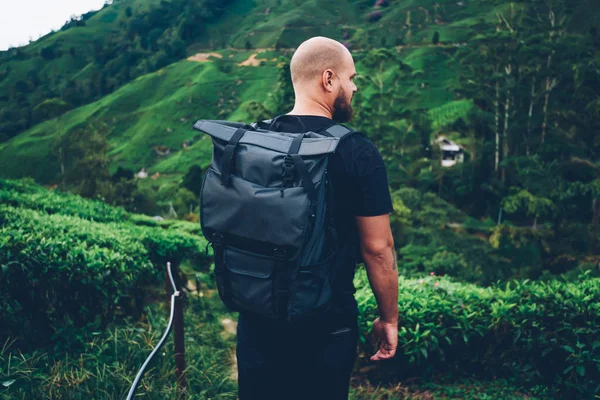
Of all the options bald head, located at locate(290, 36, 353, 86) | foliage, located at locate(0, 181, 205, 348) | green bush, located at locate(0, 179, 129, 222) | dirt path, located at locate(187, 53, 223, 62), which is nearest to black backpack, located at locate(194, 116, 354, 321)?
bald head, located at locate(290, 36, 353, 86)

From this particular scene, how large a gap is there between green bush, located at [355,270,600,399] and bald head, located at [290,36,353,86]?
2661 mm

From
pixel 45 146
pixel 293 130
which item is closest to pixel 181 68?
pixel 45 146

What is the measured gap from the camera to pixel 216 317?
17.7 feet

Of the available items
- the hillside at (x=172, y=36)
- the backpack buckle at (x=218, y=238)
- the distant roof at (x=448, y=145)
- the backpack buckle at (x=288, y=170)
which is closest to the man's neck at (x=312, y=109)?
the backpack buckle at (x=288, y=170)

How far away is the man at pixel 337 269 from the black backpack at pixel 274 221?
0.28 feet

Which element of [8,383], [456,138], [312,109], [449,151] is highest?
[312,109]

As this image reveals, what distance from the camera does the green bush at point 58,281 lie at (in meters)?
3.16

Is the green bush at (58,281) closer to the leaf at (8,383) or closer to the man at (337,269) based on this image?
the leaf at (8,383)

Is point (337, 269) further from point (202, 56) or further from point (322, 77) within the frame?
point (202, 56)

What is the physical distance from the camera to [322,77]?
191 cm

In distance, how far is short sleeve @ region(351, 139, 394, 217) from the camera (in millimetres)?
1742

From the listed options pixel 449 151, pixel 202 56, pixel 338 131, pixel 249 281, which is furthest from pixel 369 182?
pixel 202 56

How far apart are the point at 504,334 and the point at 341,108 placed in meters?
2.90

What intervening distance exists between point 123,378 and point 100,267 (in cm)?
83
